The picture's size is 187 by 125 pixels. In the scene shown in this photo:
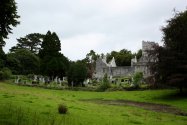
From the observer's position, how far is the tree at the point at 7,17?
21391 millimetres

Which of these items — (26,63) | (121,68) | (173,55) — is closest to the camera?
(173,55)

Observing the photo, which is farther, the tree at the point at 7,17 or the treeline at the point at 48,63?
the treeline at the point at 48,63

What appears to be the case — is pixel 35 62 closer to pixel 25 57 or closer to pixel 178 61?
pixel 25 57

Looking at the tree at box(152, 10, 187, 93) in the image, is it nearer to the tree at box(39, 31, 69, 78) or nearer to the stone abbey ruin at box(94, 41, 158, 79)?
the tree at box(39, 31, 69, 78)

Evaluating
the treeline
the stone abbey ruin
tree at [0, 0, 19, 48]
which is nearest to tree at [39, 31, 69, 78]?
the treeline

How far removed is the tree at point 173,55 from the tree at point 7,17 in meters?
32.0

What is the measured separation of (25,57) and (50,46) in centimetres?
1491

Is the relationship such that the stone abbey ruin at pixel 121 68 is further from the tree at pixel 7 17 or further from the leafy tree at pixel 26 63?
the tree at pixel 7 17

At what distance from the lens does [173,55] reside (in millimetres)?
53656

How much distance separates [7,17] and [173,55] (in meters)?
35.5

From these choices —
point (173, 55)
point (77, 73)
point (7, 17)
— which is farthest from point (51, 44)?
point (7, 17)

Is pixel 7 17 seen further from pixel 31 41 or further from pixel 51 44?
pixel 31 41

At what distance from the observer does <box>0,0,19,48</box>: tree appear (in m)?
21.4

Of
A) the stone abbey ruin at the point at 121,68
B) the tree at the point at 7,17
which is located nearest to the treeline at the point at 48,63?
the stone abbey ruin at the point at 121,68
